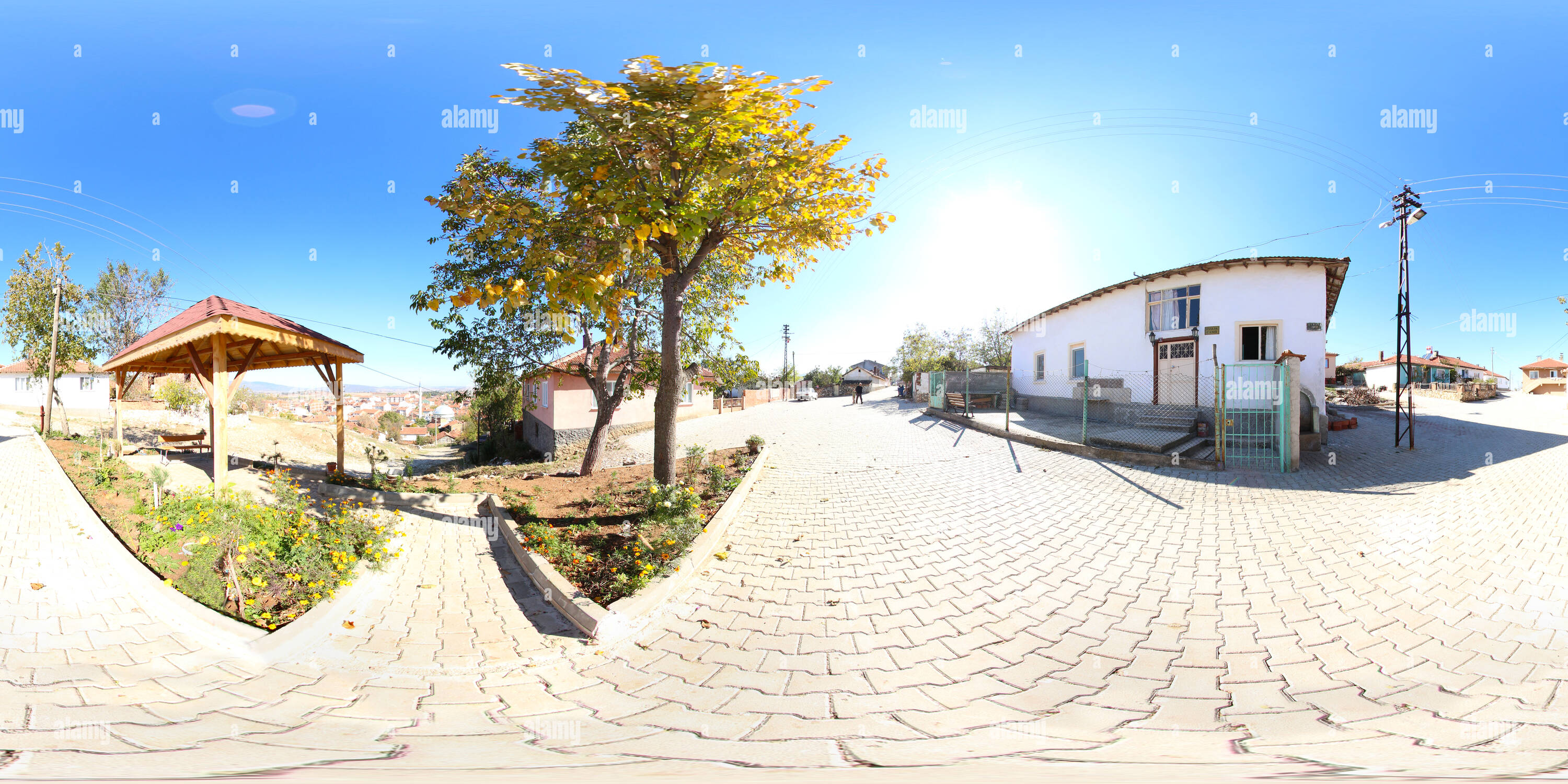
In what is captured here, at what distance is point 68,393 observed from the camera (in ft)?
102

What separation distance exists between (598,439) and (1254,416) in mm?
13488

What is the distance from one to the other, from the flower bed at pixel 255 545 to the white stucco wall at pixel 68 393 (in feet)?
128

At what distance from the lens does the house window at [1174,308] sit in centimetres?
1390

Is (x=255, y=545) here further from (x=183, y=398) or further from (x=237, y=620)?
(x=183, y=398)

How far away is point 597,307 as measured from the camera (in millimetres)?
4961

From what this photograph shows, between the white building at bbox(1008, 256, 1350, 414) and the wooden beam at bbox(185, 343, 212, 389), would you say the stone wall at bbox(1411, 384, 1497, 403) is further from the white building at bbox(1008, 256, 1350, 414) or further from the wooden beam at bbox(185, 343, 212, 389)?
the wooden beam at bbox(185, 343, 212, 389)

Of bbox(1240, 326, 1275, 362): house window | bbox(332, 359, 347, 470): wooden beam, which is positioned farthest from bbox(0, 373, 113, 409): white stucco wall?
bbox(1240, 326, 1275, 362): house window

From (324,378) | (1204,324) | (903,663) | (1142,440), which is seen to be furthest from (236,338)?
(1204,324)

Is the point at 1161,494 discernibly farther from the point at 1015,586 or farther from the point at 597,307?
the point at 597,307

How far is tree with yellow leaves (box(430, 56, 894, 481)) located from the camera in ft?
16.5

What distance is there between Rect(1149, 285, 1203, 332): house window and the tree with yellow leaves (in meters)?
11.8

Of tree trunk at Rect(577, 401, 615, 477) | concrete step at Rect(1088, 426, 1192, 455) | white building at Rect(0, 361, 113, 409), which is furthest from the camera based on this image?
white building at Rect(0, 361, 113, 409)

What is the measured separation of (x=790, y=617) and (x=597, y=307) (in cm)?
316

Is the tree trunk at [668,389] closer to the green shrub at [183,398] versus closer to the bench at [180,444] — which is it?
the bench at [180,444]
